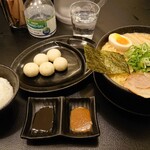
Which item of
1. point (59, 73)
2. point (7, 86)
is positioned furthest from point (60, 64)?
point (7, 86)

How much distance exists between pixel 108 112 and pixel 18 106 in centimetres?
39

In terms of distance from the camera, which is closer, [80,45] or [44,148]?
[44,148]

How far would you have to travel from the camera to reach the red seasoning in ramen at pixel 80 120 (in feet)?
2.97

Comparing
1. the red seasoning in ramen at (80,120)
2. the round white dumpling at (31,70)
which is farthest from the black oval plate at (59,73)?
the red seasoning in ramen at (80,120)

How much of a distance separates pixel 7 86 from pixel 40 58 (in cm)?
23

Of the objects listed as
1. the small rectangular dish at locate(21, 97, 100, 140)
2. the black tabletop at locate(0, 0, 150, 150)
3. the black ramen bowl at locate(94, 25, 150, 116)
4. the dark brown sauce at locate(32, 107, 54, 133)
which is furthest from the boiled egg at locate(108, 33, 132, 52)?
the dark brown sauce at locate(32, 107, 54, 133)

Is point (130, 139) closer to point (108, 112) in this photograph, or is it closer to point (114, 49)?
point (108, 112)

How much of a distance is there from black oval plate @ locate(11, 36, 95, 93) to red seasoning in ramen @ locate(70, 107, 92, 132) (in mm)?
140

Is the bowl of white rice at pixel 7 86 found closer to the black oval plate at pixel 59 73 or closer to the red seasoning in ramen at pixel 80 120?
the black oval plate at pixel 59 73

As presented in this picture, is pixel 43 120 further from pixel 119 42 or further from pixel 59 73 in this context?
pixel 119 42

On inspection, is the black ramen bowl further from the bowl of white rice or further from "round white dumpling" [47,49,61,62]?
the bowl of white rice

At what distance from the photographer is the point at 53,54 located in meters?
1.18

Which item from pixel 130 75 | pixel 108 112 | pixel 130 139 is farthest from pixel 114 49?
pixel 130 139

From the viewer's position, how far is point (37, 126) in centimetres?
92
